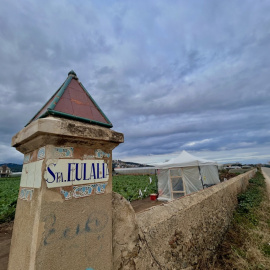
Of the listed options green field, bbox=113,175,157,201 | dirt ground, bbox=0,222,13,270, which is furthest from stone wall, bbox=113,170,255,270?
green field, bbox=113,175,157,201

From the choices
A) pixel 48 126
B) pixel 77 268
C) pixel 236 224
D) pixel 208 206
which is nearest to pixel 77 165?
pixel 48 126

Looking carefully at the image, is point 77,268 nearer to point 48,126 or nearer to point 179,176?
point 48,126

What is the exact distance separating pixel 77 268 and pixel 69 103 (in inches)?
52.6

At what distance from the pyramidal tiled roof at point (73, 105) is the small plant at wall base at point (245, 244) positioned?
134 inches

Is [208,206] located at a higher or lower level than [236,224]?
higher

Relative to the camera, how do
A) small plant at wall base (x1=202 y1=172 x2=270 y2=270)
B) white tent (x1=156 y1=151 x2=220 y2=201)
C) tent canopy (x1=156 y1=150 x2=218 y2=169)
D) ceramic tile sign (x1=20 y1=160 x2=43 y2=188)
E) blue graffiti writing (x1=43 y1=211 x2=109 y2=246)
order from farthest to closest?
white tent (x1=156 y1=151 x2=220 y2=201)
tent canopy (x1=156 y1=150 x2=218 y2=169)
small plant at wall base (x1=202 y1=172 x2=270 y2=270)
ceramic tile sign (x1=20 y1=160 x2=43 y2=188)
blue graffiti writing (x1=43 y1=211 x2=109 y2=246)

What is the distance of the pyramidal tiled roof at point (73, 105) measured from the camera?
1310 millimetres

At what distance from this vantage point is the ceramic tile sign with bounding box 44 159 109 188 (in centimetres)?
113

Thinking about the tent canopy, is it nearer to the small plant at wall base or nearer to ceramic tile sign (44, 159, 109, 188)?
the small plant at wall base

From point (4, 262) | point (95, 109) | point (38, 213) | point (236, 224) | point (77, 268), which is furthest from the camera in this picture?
point (236, 224)

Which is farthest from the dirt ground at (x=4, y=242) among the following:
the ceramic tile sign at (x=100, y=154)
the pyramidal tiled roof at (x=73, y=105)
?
the pyramidal tiled roof at (x=73, y=105)

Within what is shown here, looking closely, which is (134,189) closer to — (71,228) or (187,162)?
(187,162)

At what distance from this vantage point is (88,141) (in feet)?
4.42

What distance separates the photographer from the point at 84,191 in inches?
50.0
